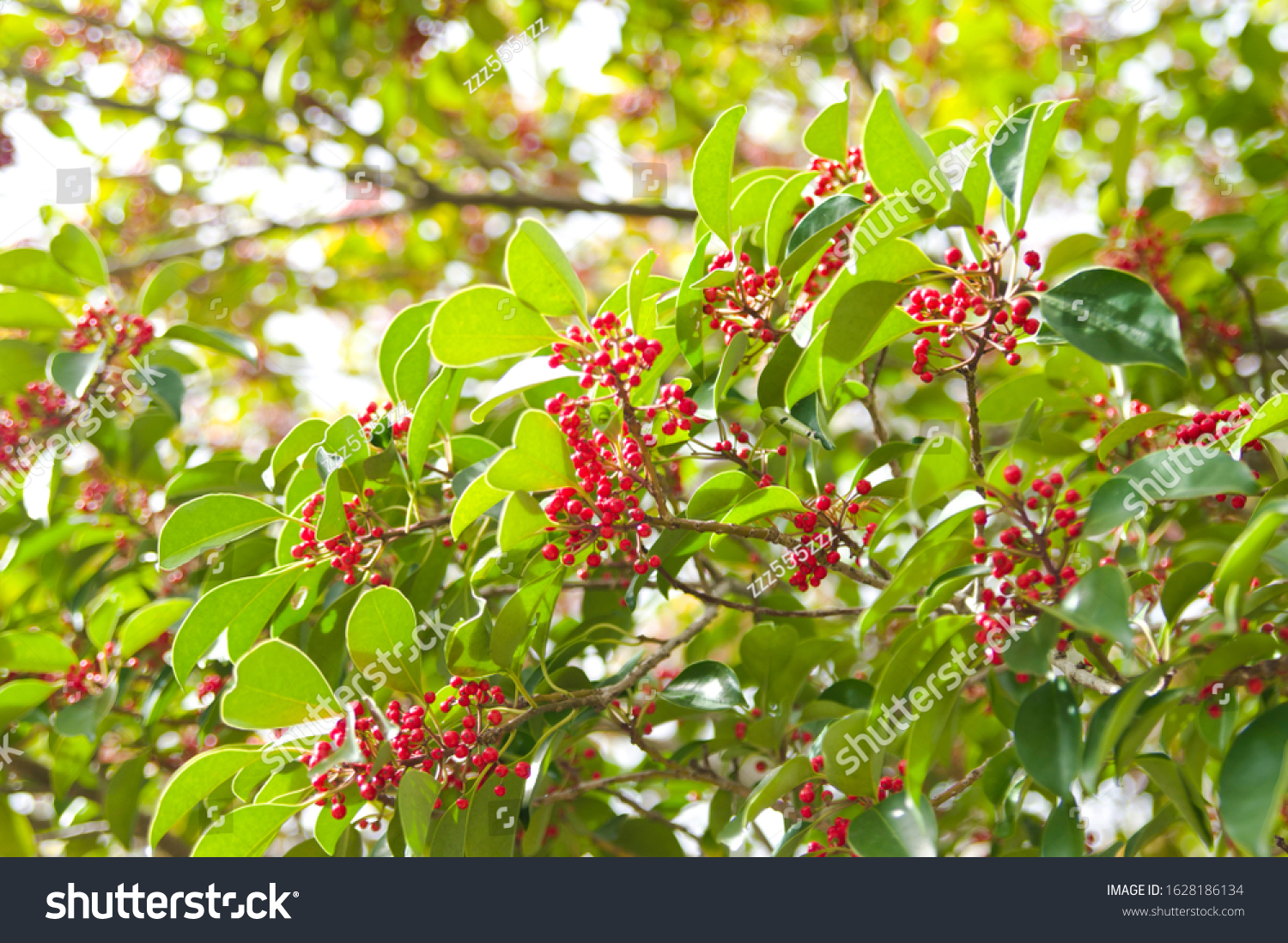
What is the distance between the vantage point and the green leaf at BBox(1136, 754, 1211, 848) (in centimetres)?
134

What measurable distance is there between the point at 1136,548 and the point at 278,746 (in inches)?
60.0

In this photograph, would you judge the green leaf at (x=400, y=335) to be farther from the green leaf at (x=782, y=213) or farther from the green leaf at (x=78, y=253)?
the green leaf at (x=78, y=253)

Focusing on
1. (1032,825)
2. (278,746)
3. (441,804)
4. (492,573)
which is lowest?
(1032,825)

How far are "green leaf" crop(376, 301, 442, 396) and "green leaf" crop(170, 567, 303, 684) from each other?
426mm

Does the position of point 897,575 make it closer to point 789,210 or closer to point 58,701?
point 789,210

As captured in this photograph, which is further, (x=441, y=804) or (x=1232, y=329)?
(x=1232, y=329)

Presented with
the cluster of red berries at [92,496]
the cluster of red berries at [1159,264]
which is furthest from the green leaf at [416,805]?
the cluster of red berries at [1159,264]

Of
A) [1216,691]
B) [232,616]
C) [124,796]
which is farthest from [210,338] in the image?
[1216,691]

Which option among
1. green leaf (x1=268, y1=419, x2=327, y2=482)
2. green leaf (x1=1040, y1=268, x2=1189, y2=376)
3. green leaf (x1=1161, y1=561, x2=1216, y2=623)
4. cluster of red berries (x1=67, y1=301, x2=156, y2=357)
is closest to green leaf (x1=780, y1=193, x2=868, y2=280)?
green leaf (x1=1040, y1=268, x2=1189, y2=376)

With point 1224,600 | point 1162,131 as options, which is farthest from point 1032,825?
point 1162,131

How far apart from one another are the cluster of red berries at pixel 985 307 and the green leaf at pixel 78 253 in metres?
1.90

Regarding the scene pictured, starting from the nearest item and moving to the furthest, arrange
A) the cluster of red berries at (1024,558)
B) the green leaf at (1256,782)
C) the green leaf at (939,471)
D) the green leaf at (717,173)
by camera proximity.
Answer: the green leaf at (1256,782)
the green leaf at (939,471)
the cluster of red berries at (1024,558)
the green leaf at (717,173)

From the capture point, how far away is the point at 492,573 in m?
1.70

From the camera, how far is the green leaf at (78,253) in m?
2.20
